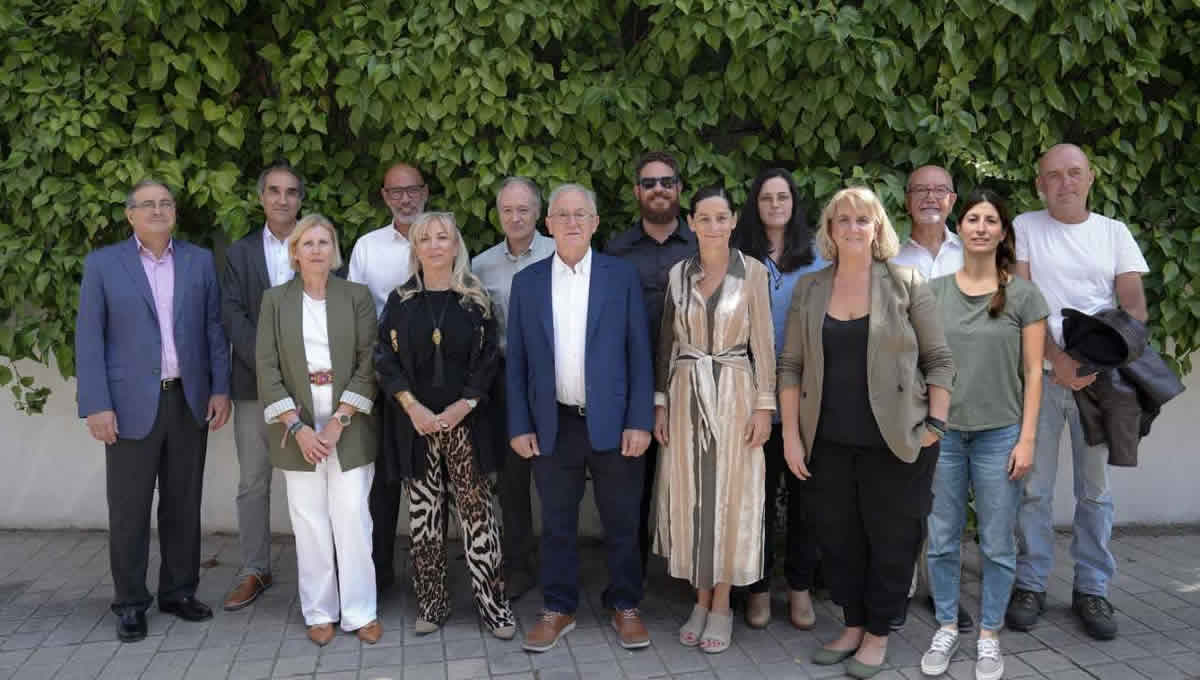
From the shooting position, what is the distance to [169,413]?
4.05 m

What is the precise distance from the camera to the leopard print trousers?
13.0 ft

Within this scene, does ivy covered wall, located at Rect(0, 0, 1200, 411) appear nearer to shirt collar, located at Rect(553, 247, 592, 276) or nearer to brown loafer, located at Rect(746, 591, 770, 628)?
shirt collar, located at Rect(553, 247, 592, 276)

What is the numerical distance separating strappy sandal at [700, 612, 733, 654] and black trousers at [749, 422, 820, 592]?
252 mm

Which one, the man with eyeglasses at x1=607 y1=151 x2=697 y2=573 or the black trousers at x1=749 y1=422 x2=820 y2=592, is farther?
the man with eyeglasses at x1=607 y1=151 x2=697 y2=573

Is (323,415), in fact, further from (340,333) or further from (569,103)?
(569,103)

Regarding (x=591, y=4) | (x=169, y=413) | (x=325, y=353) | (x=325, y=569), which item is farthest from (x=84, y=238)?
(x=591, y=4)

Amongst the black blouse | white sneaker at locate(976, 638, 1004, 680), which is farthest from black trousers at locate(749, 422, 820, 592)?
the black blouse

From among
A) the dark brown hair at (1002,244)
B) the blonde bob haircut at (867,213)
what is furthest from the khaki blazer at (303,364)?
the dark brown hair at (1002,244)

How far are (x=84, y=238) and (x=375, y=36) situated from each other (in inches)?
73.4

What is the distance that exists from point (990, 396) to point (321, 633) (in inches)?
116

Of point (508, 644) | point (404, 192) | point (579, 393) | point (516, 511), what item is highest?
point (404, 192)

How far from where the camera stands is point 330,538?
4.02m

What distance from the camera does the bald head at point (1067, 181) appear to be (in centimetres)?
405

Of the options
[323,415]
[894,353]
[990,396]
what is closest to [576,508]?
[323,415]
